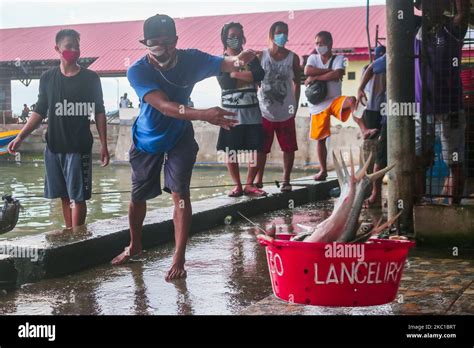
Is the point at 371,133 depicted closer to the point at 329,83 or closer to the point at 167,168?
the point at 329,83

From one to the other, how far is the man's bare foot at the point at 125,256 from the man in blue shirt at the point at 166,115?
0.59 m

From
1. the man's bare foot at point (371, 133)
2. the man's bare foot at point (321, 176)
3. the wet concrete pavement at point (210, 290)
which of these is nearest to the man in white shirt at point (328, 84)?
the man's bare foot at point (321, 176)

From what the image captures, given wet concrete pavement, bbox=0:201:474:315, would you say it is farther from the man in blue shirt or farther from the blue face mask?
the blue face mask

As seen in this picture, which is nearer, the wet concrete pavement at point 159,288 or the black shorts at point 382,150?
the wet concrete pavement at point 159,288

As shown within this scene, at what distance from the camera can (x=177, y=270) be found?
5613 millimetres

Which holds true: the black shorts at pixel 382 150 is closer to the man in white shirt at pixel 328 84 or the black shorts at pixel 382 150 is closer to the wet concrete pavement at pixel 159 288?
the man in white shirt at pixel 328 84

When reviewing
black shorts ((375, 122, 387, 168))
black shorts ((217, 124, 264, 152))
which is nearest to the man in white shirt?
black shorts ((375, 122, 387, 168))

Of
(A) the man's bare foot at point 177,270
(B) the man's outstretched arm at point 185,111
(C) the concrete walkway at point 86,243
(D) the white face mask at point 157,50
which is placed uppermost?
(D) the white face mask at point 157,50

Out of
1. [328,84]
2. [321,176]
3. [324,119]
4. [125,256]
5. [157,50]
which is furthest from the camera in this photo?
[321,176]

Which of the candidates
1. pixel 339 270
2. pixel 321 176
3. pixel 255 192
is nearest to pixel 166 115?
pixel 339 270

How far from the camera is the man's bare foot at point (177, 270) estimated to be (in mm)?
5570

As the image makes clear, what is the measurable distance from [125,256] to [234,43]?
3.26 metres
